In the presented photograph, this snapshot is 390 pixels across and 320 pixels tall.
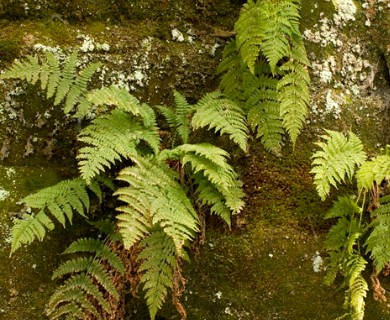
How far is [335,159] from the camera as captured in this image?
379 cm

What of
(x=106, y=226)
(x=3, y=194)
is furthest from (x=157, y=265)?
(x=3, y=194)

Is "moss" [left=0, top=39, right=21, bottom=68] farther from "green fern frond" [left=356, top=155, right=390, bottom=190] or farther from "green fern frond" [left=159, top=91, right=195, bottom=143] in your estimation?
"green fern frond" [left=356, top=155, right=390, bottom=190]

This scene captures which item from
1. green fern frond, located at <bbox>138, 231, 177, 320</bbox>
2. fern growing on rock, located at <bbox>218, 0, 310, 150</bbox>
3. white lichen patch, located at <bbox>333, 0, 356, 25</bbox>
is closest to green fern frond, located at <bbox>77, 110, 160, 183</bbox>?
green fern frond, located at <bbox>138, 231, 177, 320</bbox>

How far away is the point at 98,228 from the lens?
155 inches

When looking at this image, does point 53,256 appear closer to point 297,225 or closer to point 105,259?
point 105,259

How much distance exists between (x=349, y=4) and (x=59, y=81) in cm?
270

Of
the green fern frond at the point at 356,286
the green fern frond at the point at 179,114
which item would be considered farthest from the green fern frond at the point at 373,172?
the green fern frond at the point at 179,114

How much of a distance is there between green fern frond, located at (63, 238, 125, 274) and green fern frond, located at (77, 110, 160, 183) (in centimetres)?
51

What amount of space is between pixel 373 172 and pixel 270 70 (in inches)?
47.9

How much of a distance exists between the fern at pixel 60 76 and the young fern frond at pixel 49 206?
0.59 m

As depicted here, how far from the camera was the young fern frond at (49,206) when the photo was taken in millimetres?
3439

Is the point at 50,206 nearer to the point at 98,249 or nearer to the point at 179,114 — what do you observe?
the point at 98,249

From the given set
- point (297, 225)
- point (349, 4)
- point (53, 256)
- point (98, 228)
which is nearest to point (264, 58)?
point (349, 4)

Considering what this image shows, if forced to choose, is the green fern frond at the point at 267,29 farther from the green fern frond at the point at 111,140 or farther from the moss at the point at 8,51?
the moss at the point at 8,51
